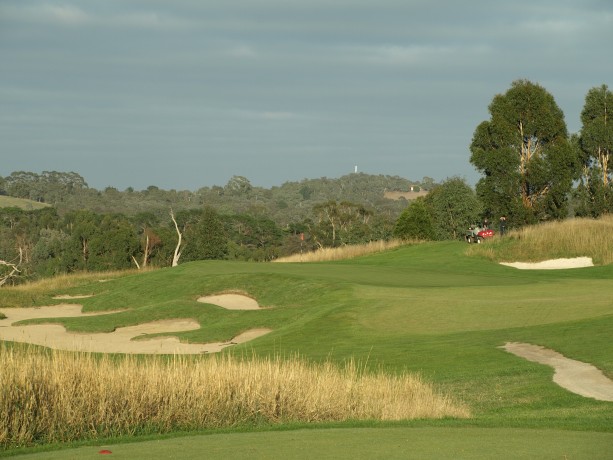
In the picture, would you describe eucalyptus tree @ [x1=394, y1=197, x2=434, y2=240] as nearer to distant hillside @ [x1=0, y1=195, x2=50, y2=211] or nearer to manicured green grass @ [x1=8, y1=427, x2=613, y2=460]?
manicured green grass @ [x1=8, y1=427, x2=613, y2=460]

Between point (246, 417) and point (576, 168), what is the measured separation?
5004 centimetres

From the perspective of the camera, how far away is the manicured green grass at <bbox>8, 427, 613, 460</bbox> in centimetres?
941

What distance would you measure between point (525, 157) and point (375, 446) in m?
53.0

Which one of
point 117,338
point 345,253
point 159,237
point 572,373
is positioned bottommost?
point 117,338

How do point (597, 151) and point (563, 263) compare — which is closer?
point (563, 263)

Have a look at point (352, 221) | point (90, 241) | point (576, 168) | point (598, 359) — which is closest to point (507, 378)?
point (598, 359)

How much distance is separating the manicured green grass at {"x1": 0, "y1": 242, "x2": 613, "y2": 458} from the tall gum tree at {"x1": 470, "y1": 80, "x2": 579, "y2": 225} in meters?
19.4

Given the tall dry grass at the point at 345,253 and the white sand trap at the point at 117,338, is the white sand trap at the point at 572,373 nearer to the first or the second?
the white sand trap at the point at 117,338

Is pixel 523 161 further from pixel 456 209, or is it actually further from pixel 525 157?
pixel 456 209

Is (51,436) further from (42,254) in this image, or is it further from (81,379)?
(42,254)

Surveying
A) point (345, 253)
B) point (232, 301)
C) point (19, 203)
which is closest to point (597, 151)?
point (345, 253)

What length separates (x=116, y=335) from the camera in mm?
28406

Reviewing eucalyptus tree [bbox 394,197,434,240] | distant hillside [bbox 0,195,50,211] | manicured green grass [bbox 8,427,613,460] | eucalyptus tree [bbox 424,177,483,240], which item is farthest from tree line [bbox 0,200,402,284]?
manicured green grass [bbox 8,427,613,460]

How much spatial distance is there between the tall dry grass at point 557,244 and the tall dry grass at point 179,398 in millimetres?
28311
